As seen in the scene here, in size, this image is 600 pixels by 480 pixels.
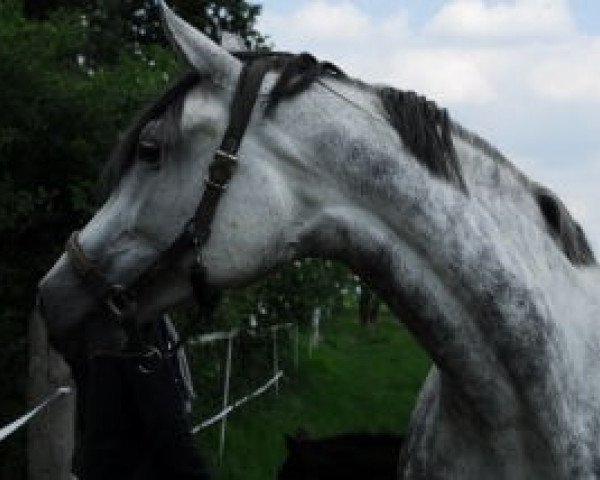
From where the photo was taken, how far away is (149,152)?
8.91ft

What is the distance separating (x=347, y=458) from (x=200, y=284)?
3.88 m

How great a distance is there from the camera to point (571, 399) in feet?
9.09

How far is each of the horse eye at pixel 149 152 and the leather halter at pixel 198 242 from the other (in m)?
0.14

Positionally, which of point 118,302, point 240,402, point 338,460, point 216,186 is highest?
point 216,186

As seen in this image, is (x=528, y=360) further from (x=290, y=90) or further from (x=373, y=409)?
(x=373, y=409)

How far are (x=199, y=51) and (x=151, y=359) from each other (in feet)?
2.93

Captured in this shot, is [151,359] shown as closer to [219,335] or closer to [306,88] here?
[306,88]

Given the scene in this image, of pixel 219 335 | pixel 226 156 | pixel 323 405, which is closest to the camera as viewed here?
pixel 226 156

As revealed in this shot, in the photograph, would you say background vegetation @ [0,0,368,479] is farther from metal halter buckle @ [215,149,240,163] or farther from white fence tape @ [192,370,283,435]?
metal halter buckle @ [215,149,240,163]

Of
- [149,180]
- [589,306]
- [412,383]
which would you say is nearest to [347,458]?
[589,306]

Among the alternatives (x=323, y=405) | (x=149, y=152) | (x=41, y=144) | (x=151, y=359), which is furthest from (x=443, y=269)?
(x=323, y=405)

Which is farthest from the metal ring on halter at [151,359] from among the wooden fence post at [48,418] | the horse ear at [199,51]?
the wooden fence post at [48,418]

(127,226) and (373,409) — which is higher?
(127,226)

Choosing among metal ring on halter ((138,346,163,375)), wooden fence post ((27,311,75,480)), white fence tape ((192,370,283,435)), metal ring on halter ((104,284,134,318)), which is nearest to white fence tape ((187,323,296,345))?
white fence tape ((192,370,283,435))
